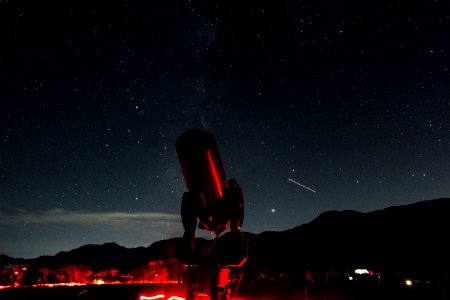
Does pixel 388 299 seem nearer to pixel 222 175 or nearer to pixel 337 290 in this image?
pixel 337 290

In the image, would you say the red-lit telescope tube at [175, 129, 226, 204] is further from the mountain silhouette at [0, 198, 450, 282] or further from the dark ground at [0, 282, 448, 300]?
the mountain silhouette at [0, 198, 450, 282]

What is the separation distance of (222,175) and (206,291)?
1.35 m

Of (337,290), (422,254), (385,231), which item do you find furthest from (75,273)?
(385,231)

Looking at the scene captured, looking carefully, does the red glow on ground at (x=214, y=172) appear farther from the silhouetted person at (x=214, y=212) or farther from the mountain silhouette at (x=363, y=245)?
the mountain silhouette at (x=363, y=245)

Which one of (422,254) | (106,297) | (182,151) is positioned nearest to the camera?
(182,151)

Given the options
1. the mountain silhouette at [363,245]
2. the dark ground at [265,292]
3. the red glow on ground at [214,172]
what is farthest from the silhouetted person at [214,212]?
the mountain silhouette at [363,245]

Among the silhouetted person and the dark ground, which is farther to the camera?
the dark ground

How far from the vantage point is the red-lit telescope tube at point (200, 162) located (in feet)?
13.0

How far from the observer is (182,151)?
13.1 ft

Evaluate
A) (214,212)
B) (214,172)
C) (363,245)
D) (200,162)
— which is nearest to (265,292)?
(214,212)

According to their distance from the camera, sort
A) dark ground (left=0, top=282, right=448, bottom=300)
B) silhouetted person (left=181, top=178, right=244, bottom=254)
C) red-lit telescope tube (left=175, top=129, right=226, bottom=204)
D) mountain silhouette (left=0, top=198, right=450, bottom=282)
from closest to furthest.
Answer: red-lit telescope tube (left=175, top=129, right=226, bottom=204) < silhouetted person (left=181, top=178, right=244, bottom=254) < dark ground (left=0, top=282, right=448, bottom=300) < mountain silhouette (left=0, top=198, right=450, bottom=282)

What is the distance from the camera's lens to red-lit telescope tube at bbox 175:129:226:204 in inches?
155

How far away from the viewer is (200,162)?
3.99 m

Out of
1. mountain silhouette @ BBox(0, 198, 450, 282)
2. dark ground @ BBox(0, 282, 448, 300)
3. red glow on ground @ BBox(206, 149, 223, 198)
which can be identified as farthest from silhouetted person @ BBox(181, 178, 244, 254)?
mountain silhouette @ BBox(0, 198, 450, 282)
